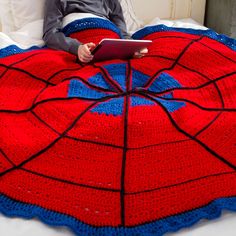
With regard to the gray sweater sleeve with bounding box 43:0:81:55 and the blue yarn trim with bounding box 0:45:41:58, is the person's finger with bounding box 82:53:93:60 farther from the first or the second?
the blue yarn trim with bounding box 0:45:41:58

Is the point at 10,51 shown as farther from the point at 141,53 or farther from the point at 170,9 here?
the point at 170,9

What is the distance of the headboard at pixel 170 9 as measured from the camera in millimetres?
1808

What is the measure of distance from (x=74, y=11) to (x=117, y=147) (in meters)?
0.85

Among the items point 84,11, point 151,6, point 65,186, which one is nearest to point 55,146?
point 65,186

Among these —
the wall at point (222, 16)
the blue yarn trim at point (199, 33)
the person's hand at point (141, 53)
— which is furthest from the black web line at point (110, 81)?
the wall at point (222, 16)

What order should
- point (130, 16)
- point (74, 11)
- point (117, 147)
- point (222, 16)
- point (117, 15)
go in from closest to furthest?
point (117, 147) → point (74, 11) → point (117, 15) → point (130, 16) → point (222, 16)

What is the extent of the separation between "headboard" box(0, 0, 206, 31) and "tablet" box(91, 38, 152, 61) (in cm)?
71

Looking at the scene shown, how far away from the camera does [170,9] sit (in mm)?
1882

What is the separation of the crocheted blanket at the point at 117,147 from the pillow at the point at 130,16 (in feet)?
2.30

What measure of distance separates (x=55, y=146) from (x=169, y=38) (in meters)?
0.70

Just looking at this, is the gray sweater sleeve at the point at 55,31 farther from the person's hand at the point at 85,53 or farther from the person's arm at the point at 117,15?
the person's arm at the point at 117,15

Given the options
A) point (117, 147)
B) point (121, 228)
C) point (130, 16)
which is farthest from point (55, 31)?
point (121, 228)

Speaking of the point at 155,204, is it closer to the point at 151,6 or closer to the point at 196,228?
the point at 196,228

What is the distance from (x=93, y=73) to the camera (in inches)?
41.0
